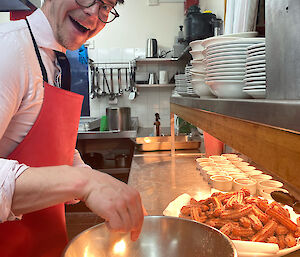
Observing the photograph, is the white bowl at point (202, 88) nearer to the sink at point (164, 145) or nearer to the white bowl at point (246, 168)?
the white bowl at point (246, 168)

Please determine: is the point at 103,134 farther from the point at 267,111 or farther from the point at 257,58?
the point at 267,111

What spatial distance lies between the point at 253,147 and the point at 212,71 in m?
0.45

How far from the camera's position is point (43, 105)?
4.09 ft

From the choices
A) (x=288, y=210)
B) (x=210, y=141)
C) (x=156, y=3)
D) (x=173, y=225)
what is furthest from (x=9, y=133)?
(x=156, y=3)

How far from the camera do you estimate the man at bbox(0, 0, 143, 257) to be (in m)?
0.77

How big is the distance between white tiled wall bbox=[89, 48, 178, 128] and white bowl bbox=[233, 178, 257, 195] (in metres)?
3.98

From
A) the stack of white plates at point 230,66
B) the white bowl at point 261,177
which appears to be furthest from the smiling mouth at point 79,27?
the white bowl at point 261,177

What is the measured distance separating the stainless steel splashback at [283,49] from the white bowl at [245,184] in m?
1.13

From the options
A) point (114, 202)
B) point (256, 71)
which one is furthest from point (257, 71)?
point (114, 202)

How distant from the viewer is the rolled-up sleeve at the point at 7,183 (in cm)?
77

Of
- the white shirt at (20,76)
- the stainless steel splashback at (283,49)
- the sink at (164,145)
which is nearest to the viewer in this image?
the stainless steel splashback at (283,49)

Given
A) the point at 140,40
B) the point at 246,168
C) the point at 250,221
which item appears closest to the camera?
the point at 250,221

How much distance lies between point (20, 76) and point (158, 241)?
2.27 ft

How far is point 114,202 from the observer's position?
2.42 feet
